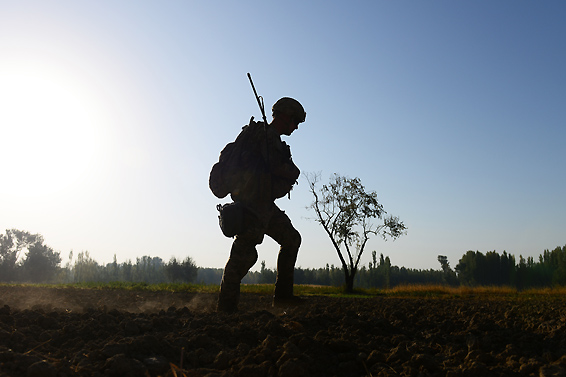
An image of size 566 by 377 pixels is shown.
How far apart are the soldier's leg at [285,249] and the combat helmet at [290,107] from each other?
48.8 inches

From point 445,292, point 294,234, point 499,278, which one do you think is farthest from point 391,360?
point 499,278

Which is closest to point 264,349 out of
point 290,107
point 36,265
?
point 290,107

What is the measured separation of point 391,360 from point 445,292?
1612cm

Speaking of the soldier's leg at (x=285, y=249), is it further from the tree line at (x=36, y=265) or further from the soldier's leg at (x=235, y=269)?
the tree line at (x=36, y=265)

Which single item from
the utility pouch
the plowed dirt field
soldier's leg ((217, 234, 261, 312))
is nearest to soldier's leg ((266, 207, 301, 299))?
soldier's leg ((217, 234, 261, 312))

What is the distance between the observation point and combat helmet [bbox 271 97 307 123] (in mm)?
5320

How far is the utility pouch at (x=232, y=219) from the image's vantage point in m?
4.56

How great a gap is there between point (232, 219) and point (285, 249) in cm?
103

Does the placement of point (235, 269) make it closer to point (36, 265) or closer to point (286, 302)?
point (286, 302)

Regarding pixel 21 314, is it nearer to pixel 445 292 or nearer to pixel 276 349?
pixel 276 349

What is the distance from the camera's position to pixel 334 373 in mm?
2162

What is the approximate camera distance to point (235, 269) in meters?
4.57

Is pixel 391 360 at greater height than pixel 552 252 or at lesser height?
lesser

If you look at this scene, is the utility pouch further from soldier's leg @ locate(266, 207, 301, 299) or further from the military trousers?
soldier's leg @ locate(266, 207, 301, 299)
